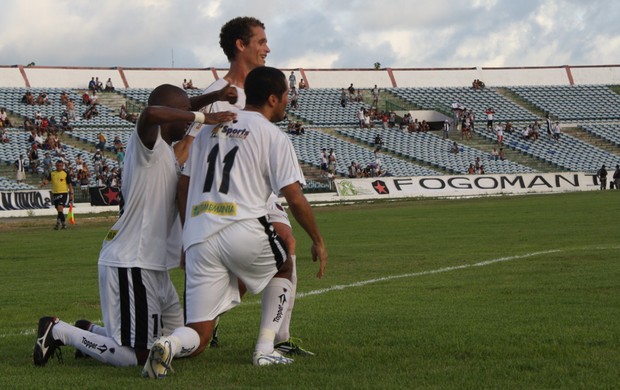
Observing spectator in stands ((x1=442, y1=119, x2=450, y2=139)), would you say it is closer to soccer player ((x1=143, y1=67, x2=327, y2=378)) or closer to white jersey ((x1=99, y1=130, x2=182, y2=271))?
white jersey ((x1=99, y1=130, x2=182, y2=271))

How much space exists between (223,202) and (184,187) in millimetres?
543

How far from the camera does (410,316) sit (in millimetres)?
9172

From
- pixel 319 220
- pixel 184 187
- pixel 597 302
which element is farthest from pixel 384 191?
pixel 184 187

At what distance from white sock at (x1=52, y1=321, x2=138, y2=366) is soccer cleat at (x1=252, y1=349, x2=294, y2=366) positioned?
846mm

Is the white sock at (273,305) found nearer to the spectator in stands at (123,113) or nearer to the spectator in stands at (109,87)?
the spectator in stands at (123,113)

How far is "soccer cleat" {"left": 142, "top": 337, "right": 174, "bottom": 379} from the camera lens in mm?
6250

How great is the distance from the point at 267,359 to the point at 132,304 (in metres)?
0.99

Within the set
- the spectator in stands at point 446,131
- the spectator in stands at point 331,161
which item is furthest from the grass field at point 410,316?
the spectator in stands at point 446,131

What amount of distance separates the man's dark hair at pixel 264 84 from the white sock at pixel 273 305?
1239mm

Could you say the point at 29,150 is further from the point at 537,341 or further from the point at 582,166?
the point at 537,341

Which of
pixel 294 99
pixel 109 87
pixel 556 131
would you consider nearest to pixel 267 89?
pixel 109 87

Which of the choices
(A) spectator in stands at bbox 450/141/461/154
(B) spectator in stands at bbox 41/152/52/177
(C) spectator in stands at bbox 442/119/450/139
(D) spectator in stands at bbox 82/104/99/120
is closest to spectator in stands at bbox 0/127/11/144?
(B) spectator in stands at bbox 41/152/52/177

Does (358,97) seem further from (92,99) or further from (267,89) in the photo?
(267,89)

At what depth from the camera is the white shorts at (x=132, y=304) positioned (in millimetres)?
6922
